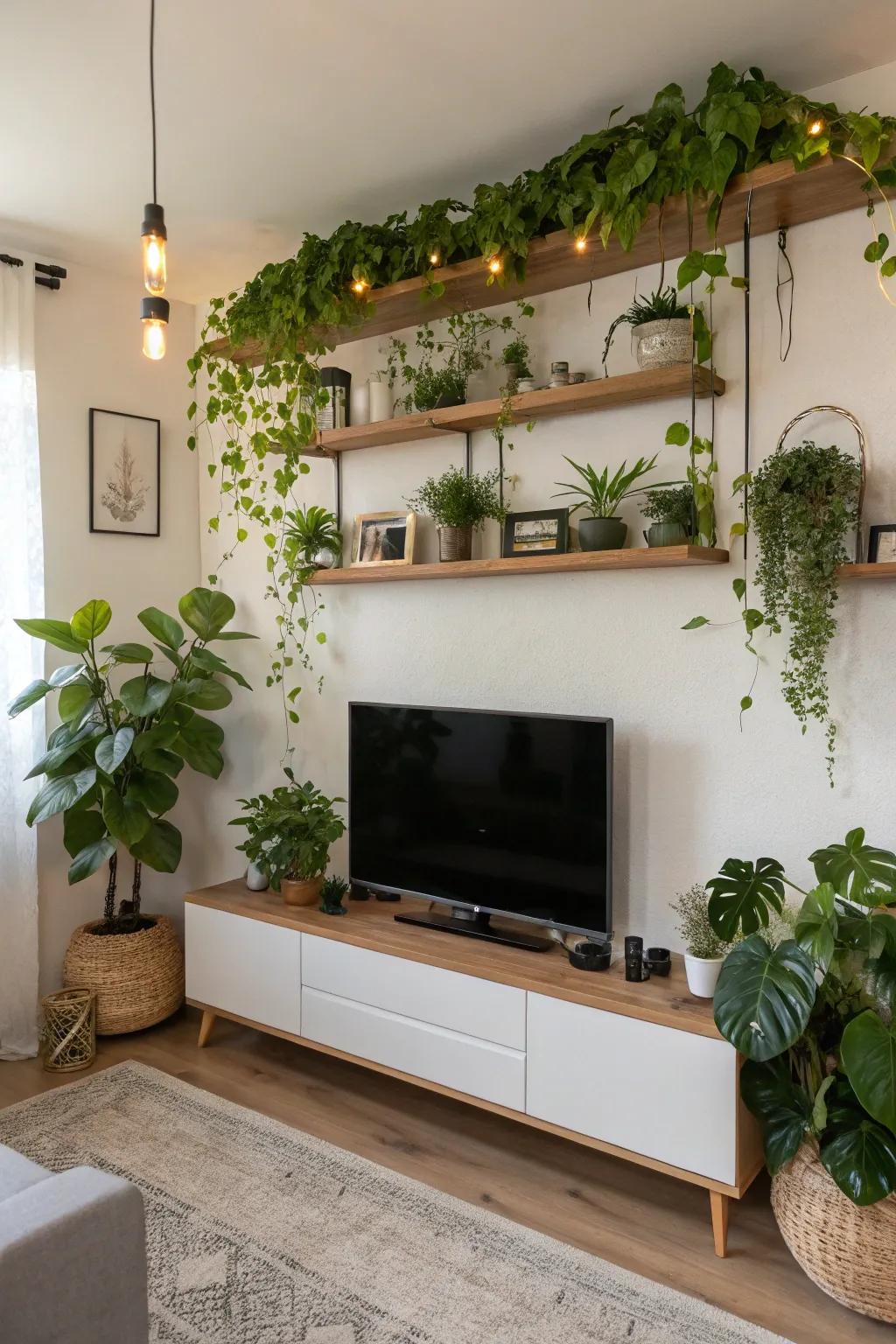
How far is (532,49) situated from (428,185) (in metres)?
0.72

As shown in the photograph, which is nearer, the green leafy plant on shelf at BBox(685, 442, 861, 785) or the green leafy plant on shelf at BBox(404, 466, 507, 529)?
the green leafy plant on shelf at BBox(685, 442, 861, 785)

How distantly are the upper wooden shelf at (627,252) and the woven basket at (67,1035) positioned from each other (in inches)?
89.7

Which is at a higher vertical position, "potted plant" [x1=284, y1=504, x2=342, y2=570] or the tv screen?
"potted plant" [x1=284, y1=504, x2=342, y2=570]

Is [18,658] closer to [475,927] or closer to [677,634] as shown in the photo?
[475,927]

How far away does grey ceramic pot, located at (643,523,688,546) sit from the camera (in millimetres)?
2457

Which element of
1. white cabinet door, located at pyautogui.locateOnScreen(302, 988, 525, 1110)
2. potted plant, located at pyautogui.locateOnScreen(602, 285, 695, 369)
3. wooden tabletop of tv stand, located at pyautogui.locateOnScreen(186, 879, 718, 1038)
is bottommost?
white cabinet door, located at pyautogui.locateOnScreen(302, 988, 525, 1110)

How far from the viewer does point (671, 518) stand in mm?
2480

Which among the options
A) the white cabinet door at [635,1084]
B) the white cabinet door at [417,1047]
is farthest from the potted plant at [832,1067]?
the white cabinet door at [417,1047]

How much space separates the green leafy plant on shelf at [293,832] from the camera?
10.4ft

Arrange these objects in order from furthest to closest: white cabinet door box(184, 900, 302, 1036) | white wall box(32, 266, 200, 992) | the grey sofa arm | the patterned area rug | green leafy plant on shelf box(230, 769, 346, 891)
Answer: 1. white wall box(32, 266, 200, 992)
2. green leafy plant on shelf box(230, 769, 346, 891)
3. white cabinet door box(184, 900, 302, 1036)
4. the patterned area rug
5. the grey sofa arm

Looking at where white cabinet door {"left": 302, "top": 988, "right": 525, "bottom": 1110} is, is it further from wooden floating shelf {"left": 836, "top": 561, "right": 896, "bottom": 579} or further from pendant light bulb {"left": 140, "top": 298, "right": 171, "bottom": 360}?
pendant light bulb {"left": 140, "top": 298, "right": 171, "bottom": 360}

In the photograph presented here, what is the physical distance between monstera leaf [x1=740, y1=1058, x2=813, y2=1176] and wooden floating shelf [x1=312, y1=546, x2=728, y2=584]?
1190mm

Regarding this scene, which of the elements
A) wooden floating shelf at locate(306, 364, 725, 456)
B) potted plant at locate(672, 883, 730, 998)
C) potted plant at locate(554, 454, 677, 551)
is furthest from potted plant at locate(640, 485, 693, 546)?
potted plant at locate(672, 883, 730, 998)

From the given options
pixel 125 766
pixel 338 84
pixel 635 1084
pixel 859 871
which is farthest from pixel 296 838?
pixel 338 84
